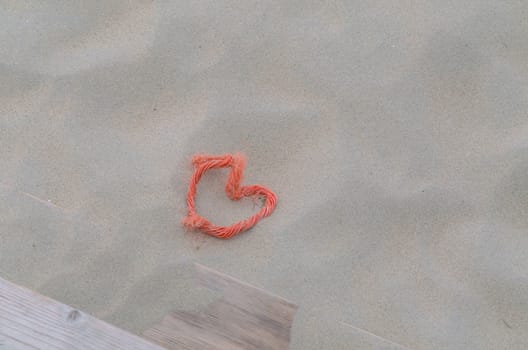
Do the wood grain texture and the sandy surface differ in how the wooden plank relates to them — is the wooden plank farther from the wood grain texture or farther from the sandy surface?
the sandy surface

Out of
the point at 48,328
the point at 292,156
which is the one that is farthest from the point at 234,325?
the point at 292,156

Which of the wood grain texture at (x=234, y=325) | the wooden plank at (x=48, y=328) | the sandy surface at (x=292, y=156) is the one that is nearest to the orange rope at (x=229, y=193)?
the sandy surface at (x=292, y=156)

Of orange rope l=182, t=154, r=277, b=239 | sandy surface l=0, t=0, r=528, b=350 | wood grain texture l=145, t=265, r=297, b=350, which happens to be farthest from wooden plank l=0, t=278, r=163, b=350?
orange rope l=182, t=154, r=277, b=239

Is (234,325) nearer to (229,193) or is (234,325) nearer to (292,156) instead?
(229,193)

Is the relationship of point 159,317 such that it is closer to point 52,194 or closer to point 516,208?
point 52,194

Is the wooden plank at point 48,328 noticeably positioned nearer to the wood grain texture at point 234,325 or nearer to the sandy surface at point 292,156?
the wood grain texture at point 234,325
